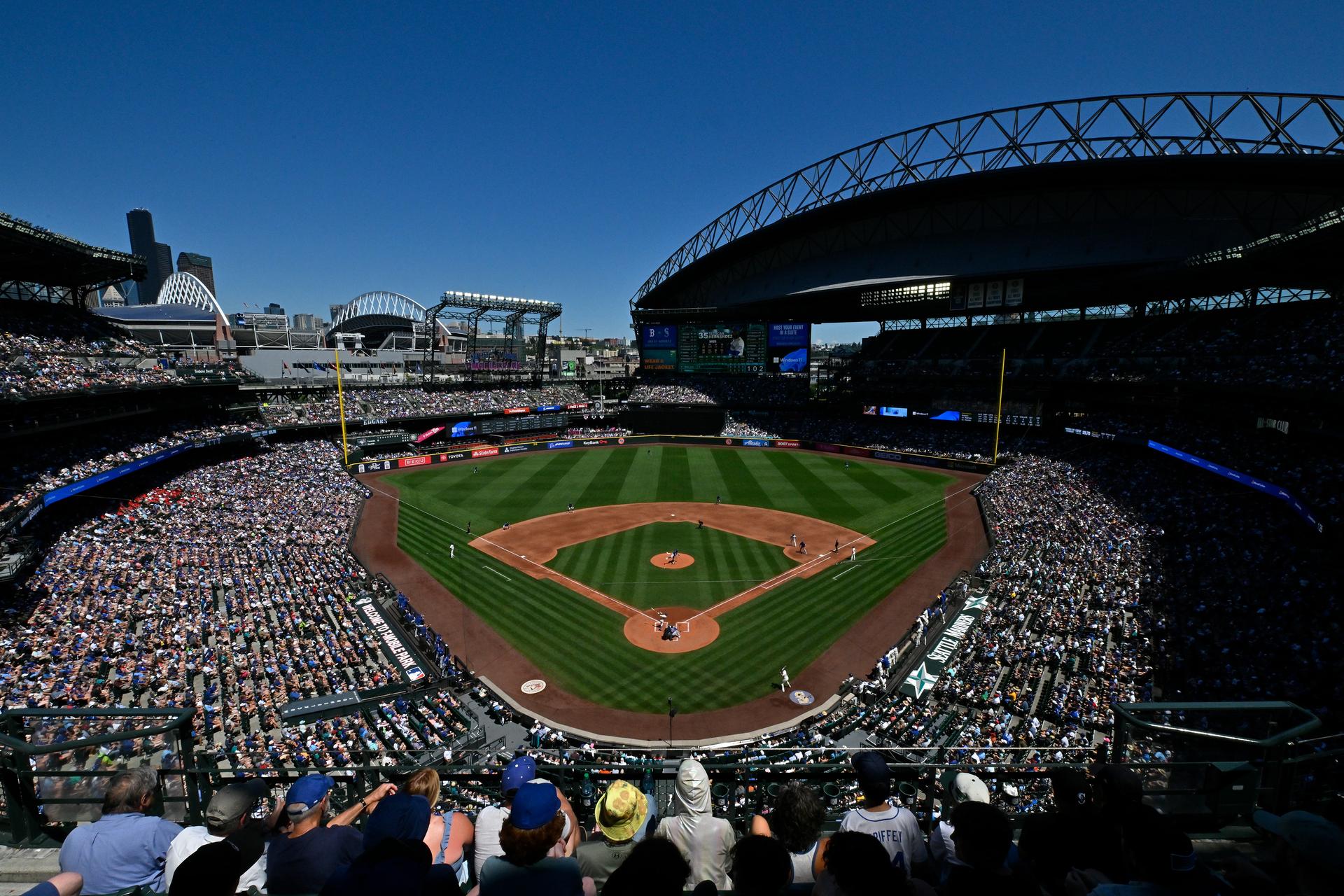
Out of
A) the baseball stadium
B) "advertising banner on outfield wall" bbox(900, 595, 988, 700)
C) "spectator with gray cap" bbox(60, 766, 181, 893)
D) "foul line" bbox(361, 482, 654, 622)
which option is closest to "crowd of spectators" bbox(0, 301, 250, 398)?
the baseball stadium

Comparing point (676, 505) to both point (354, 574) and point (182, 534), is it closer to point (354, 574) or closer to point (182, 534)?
point (354, 574)

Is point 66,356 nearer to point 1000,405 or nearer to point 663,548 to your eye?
point 663,548

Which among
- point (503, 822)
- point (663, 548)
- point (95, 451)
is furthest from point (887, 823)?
point (95, 451)

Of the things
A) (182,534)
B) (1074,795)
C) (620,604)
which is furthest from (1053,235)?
(182,534)

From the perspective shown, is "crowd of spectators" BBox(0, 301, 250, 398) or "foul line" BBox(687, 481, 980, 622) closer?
"foul line" BBox(687, 481, 980, 622)

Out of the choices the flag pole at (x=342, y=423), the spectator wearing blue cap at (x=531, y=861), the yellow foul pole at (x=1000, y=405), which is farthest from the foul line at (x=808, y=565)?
the spectator wearing blue cap at (x=531, y=861)

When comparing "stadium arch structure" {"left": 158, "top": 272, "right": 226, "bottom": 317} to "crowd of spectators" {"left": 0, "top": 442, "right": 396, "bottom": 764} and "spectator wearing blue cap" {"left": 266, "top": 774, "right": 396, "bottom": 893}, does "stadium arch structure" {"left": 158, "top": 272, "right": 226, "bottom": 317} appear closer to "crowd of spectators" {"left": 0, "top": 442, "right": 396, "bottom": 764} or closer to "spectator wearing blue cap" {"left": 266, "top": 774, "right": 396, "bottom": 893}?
"crowd of spectators" {"left": 0, "top": 442, "right": 396, "bottom": 764}
